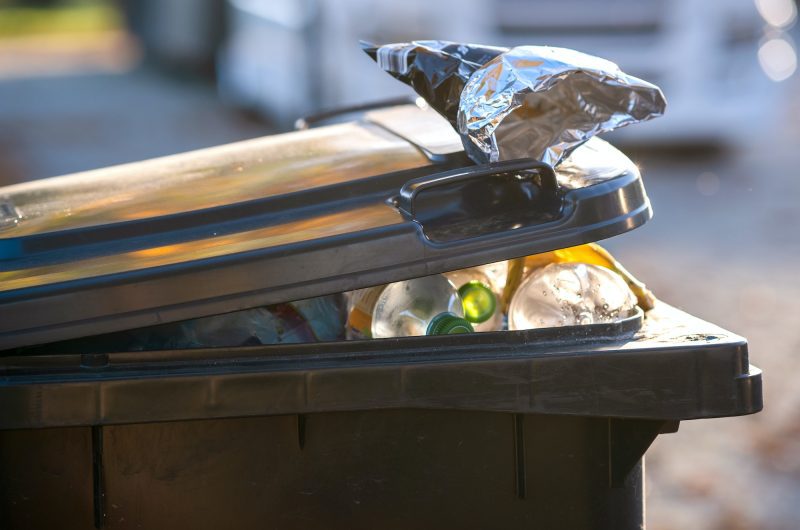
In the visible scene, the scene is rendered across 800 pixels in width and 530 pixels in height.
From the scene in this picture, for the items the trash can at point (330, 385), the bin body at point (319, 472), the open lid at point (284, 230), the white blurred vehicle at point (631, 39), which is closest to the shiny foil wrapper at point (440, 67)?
the open lid at point (284, 230)

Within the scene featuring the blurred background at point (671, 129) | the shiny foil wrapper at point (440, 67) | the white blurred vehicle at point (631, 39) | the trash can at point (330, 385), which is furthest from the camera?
the white blurred vehicle at point (631, 39)

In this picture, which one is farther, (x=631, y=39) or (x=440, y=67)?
(x=631, y=39)

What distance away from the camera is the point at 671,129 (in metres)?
8.78

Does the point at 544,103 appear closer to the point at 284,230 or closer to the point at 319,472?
the point at 284,230

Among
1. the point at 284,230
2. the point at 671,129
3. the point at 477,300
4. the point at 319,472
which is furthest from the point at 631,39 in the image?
the point at 319,472

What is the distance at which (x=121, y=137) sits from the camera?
11.1 m

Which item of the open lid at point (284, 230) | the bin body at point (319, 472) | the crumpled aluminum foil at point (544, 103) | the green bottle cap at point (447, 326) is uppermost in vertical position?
the crumpled aluminum foil at point (544, 103)

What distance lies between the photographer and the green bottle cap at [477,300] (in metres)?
2.36

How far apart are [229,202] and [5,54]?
19.5 metres

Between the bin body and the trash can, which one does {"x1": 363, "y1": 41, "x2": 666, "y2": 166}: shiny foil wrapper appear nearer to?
the trash can

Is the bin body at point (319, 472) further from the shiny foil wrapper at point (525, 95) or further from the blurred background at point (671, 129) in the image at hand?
the blurred background at point (671, 129)

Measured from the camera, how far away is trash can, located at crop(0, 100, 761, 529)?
196 cm

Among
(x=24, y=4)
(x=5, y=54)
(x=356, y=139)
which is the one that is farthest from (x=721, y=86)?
(x=24, y=4)

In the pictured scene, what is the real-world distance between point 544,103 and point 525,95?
89 mm
